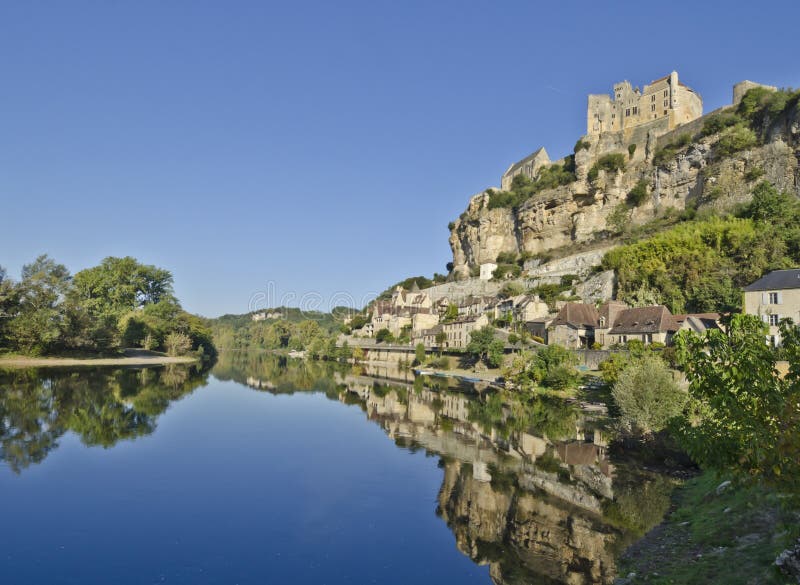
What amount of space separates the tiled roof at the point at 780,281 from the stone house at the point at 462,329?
30.3 m

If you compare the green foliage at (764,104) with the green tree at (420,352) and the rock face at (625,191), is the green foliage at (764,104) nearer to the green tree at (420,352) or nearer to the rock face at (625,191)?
the rock face at (625,191)

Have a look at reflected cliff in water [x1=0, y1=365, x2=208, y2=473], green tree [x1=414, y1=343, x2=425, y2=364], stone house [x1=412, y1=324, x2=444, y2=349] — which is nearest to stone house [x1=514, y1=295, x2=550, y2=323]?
stone house [x1=412, y1=324, x2=444, y2=349]

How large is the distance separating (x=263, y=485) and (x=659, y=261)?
143 ft

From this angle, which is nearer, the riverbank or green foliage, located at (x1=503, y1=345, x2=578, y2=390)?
green foliage, located at (x1=503, y1=345, x2=578, y2=390)

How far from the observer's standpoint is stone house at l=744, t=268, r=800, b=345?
32.6 m

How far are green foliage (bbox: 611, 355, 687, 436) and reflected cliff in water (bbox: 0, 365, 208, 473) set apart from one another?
22261mm

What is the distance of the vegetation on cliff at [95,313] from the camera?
5384 cm

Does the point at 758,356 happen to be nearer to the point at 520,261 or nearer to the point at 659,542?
the point at 659,542

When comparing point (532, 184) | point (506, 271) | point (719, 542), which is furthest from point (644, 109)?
point (719, 542)

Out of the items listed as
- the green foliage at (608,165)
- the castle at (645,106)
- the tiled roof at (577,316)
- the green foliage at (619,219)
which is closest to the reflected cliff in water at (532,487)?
the tiled roof at (577,316)

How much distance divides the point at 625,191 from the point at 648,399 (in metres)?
54.0

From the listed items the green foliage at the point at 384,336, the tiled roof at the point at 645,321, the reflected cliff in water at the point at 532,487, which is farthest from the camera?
the green foliage at the point at 384,336

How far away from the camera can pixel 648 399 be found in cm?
2131

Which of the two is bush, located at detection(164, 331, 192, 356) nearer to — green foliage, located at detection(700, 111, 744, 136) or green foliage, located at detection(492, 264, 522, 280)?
green foliage, located at detection(492, 264, 522, 280)
